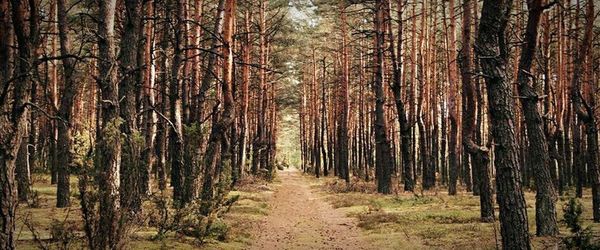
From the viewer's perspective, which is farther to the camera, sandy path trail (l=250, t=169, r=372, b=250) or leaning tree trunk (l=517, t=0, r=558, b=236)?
sandy path trail (l=250, t=169, r=372, b=250)

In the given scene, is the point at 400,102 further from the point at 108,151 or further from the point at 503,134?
the point at 108,151

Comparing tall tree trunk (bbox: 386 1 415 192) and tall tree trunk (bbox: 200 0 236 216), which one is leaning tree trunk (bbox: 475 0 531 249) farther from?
tall tree trunk (bbox: 386 1 415 192)

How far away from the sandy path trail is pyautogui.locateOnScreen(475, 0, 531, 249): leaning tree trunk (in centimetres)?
363

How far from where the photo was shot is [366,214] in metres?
13.9

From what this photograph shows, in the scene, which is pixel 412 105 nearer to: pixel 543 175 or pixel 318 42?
pixel 543 175

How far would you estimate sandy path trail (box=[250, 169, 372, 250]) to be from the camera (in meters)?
10.2

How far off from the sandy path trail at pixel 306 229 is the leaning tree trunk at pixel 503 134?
A: 143 inches

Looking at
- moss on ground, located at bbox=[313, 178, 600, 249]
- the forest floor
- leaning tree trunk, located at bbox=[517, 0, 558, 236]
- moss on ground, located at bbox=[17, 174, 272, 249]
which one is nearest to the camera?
moss on ground, located at bbox=[17, 174, 272, 249]

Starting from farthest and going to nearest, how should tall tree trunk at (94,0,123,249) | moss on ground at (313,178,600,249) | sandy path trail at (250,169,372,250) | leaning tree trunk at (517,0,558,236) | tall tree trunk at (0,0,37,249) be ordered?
sandy path trail at (250,169,372,250) → moss on ground at (313,178,600,249) → leaning tree trunk at (517,0,558,236) → tall tree trunk at (94,0,123,249) → tall tree trunk at (0,0,37,249)

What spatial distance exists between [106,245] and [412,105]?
773 inches

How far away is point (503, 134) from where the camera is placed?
261 inches

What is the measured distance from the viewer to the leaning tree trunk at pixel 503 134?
660 centimetres

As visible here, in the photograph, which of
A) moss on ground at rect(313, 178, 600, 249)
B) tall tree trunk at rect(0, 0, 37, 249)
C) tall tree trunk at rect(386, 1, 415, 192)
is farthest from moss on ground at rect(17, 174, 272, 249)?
tall tree trunk at rect(386, 1, 415, 192)

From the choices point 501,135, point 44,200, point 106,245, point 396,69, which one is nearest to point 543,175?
point 501,135
